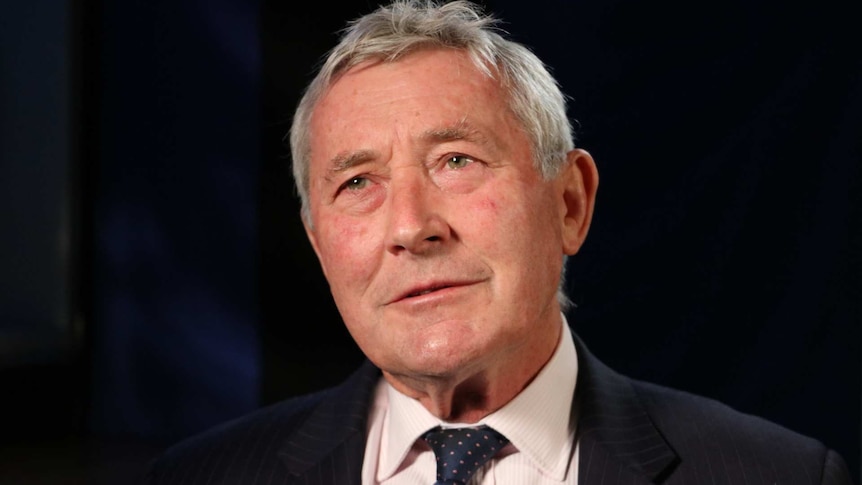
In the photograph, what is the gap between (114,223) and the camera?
4375mm

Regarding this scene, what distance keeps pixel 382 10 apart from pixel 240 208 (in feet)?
5.76

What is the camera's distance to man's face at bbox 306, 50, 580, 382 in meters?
1.71

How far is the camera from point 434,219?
5.61 feet

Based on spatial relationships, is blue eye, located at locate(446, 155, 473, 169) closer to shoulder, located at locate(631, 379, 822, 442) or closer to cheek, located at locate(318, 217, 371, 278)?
cheek, located at locate(318, 217, 371, 278)

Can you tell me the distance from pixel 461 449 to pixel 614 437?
0.91 ft

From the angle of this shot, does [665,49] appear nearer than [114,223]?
Yes

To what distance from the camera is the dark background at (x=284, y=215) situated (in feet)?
8.68

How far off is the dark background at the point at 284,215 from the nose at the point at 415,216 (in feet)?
3.87

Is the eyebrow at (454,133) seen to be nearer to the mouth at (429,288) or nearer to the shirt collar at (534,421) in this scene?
the mouth at (429,288)

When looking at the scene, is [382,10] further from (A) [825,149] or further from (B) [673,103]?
(A) [825,149]

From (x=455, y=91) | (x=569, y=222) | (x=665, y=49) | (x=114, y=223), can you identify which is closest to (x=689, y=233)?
(x=665, y=49)

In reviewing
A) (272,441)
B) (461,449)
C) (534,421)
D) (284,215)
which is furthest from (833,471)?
(284,215)

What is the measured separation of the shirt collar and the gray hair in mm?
385

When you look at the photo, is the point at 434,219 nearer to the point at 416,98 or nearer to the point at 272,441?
the point at 416,98
